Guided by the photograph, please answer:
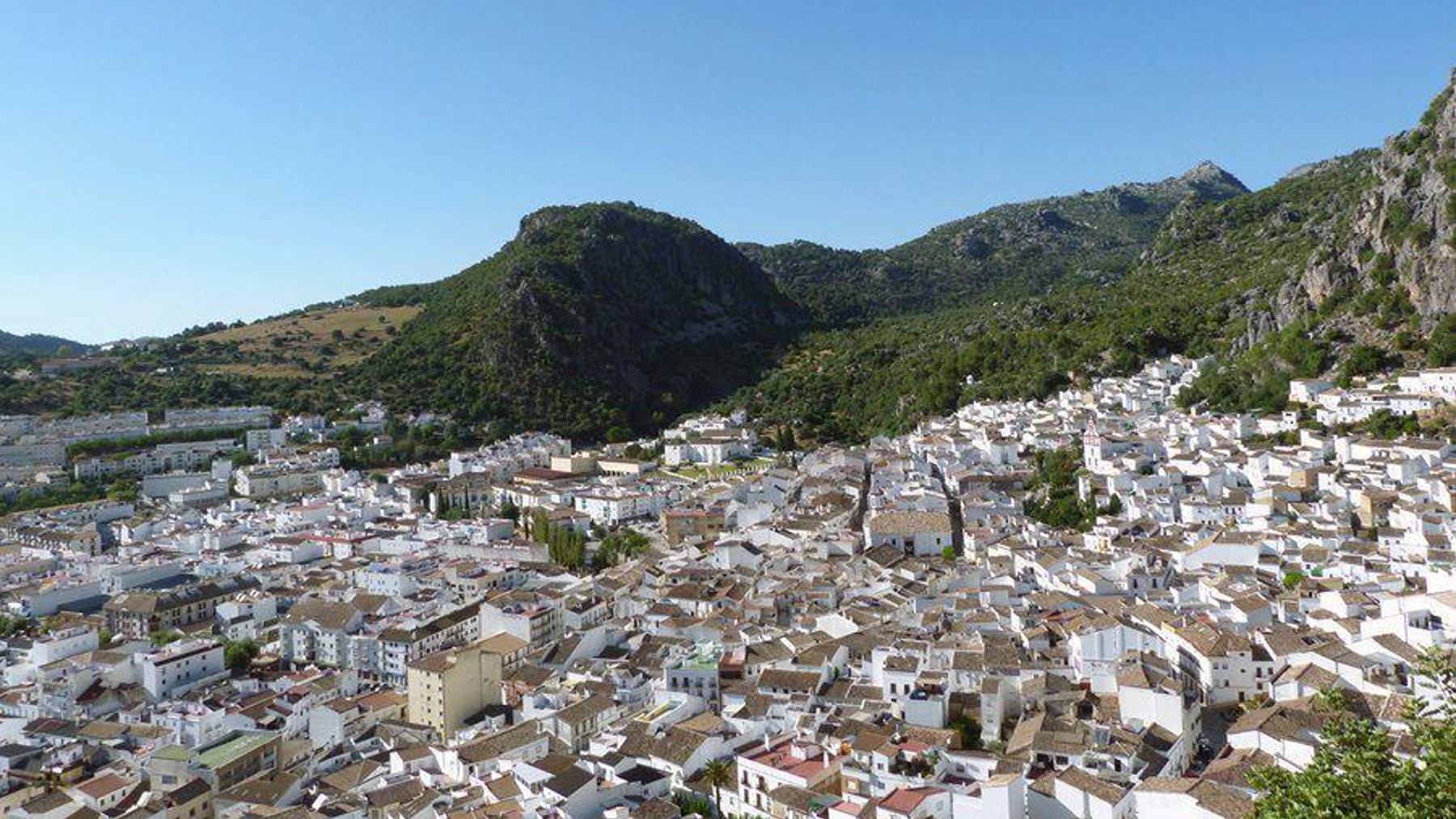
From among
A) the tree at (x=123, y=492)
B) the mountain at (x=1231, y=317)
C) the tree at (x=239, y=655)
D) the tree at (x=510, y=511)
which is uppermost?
the mountain at (x=1231, y=317)

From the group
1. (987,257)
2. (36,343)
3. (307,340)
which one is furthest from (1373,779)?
(36,343)

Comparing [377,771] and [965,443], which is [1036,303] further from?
[377,771]

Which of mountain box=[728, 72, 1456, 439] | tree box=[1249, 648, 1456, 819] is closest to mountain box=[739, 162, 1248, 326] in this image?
mountain box=[728, 72, 1456, 439]

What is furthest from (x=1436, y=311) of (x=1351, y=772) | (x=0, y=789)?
(x=0, y=789)

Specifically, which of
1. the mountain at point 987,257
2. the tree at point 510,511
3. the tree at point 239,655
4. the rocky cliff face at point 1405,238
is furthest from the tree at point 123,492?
the mountain at point 987,257

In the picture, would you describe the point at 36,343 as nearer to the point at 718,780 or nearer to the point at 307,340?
the point at 307,340

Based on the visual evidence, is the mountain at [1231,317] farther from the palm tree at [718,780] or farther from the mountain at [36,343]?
the mountain at [36,343]

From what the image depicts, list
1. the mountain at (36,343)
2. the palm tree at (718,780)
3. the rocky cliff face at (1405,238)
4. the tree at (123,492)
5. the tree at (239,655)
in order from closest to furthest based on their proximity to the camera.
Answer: the palm tree at (718,780), the tree at (239,655), the rocky cliff face at (1405,238), the tree at (123,492), the mountain at (36,343)
